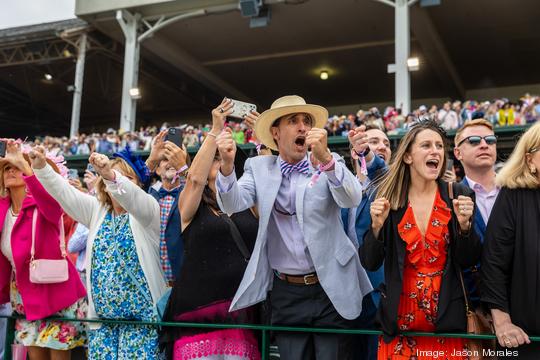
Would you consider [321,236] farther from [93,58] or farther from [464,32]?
[93,58]

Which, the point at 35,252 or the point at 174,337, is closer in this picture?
the point at 174,337

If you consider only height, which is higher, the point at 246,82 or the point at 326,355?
the point at 246,82

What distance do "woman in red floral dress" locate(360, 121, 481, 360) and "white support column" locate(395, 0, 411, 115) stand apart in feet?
39.0

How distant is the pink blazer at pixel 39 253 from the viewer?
3.38 m

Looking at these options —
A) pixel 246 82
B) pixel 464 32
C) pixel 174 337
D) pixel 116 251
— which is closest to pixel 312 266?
pixel 174 337

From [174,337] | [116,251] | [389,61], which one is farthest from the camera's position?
[389,61]

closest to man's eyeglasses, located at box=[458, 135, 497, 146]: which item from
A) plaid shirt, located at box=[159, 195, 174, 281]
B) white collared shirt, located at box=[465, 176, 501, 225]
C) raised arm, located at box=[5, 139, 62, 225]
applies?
white collared shirt, located at box=[465, 176, 501, 225]

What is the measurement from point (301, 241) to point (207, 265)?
1.87 ft

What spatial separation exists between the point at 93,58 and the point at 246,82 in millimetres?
6791

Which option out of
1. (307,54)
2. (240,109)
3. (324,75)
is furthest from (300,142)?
A: (324,75)

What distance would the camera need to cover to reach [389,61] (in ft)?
67.5

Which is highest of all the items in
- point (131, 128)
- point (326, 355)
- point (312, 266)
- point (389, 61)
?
point (389, 61)

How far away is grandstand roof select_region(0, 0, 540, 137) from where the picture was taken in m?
16.9

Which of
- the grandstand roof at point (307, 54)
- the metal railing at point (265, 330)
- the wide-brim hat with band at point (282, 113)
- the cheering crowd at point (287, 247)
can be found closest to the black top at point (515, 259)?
the cheering crowd at point (287, 247)
